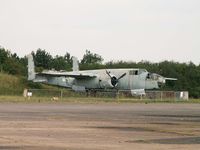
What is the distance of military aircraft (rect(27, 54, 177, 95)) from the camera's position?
87.9m

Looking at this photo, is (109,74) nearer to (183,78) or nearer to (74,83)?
(74,83)

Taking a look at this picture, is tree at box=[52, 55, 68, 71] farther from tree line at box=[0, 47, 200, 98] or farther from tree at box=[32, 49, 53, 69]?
tree line at box=[0, 47, 200, 98]

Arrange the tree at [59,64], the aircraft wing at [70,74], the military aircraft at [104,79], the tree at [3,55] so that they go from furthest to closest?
the tree at [59,64]
the tree at [3,55]
the military aircraft at [104,79]
the aircraft wing at [70,74]

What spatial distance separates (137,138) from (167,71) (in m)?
95.7

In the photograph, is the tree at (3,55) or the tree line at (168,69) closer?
the tree line at (168,69)

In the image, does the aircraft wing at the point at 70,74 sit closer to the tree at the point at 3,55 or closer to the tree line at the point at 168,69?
the tree line at the point at 168,69

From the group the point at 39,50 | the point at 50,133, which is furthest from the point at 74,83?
the point at 50,133

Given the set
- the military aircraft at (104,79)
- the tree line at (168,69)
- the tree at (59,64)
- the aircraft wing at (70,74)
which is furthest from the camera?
the tree at (59,64)

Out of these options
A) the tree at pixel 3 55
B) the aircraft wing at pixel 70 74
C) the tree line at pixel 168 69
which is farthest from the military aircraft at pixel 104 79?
the tree at pixel 3 55

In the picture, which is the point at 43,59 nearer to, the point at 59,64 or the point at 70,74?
the point at 59,64

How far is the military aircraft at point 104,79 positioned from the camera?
289ft

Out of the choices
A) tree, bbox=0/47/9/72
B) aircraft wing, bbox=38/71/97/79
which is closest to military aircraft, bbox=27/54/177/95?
aircraft wing, bbox=38/71/97/79

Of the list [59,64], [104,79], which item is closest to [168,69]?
[104,79]

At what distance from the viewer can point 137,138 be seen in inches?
647
